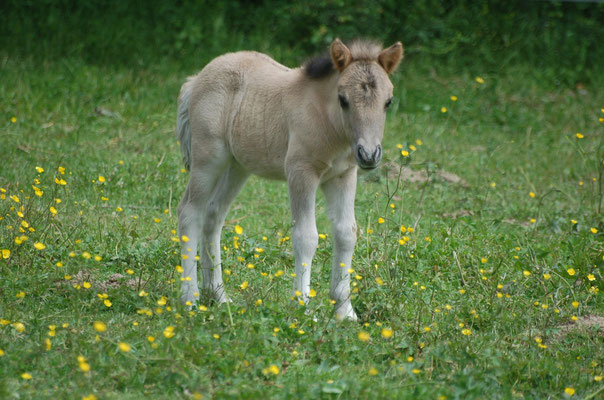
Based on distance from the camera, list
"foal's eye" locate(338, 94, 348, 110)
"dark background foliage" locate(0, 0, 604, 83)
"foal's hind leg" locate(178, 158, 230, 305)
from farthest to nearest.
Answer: "dark background foliage" locate(0, 0, 604, 83)
"foal's hind leg" locate(178, 158, 230, 305)
"foal's eye" locate(338, 94, 348, 110)

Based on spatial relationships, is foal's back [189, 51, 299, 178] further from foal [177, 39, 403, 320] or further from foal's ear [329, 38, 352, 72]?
foal's ear [329, 38, 352, 72]

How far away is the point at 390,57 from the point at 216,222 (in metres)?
1.70

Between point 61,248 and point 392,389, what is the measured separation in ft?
9.61

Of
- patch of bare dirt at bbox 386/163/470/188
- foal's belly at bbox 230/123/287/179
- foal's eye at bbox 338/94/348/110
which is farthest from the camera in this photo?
patch of bare dirt at bbox 386/163/470/188

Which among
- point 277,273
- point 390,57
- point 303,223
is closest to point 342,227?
point 303,223

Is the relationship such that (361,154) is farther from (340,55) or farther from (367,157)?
(340,55)

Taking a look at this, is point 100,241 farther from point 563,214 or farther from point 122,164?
point 563,214

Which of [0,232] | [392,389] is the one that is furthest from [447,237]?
[0,232]

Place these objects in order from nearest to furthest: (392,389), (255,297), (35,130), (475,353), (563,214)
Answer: (392,389), (475,353), (255,297), (563,214), (35,130)

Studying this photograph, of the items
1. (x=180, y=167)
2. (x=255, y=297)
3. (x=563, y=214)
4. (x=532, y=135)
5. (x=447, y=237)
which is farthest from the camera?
(x=532, y=135)

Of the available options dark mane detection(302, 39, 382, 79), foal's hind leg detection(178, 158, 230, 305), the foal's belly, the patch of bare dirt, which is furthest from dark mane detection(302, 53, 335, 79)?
the patch of bare dirt

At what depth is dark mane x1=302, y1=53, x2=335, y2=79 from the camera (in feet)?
16.9

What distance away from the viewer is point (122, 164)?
Answer: 802 cm

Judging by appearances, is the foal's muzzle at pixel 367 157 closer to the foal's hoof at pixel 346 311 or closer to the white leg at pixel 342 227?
the white leg at pixel 342 227
